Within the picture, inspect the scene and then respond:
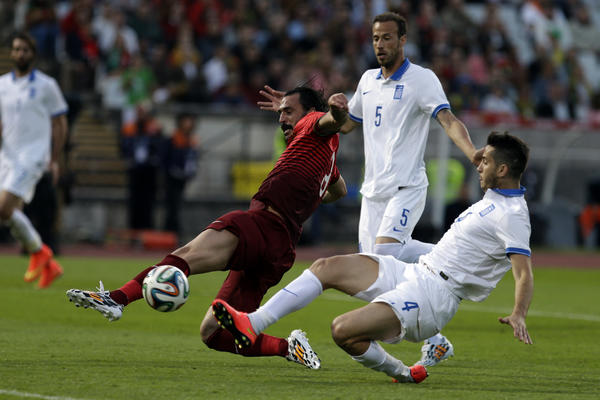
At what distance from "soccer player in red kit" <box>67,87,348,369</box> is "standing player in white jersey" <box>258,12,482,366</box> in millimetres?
1140

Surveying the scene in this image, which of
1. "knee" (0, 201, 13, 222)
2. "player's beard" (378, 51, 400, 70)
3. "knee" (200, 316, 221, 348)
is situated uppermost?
"player's beard" (378, 51, 400, 70)

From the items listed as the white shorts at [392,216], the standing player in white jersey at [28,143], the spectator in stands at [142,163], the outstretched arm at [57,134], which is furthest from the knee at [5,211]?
the spectator in stands at [142,163]

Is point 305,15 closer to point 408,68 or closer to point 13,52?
point 13,52

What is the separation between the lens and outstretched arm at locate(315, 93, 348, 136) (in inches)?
245

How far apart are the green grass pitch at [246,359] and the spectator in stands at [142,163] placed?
7579 mm

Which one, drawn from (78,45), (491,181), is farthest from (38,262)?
(78,45)

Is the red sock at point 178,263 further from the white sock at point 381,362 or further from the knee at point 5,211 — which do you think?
the knee at point 5,211

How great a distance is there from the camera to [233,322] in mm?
5773

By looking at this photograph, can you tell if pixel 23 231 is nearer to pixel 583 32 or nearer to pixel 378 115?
pixel 378 115

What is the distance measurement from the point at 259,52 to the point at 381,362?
1691cm

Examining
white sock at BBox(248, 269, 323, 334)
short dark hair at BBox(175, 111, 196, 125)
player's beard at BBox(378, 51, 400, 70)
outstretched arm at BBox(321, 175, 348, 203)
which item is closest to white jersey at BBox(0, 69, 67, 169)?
player's beard at BBox(378, 51, 400, 70)

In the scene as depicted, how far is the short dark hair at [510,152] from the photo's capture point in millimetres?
6301

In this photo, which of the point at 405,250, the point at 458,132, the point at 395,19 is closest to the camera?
the point at 458,132

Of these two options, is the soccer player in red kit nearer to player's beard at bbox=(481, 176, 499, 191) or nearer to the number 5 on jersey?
player's beard at bbox=(481, 176, 499, 191)
